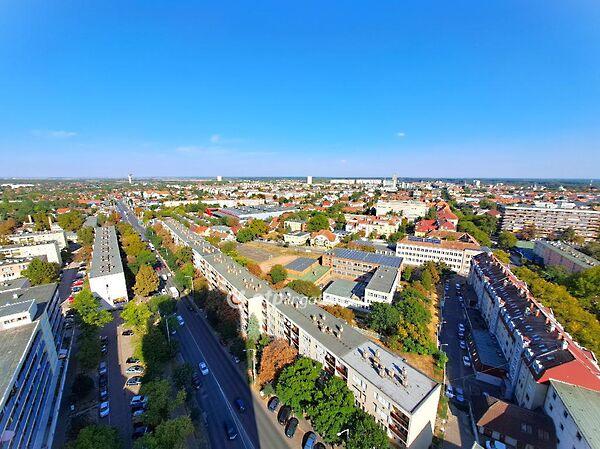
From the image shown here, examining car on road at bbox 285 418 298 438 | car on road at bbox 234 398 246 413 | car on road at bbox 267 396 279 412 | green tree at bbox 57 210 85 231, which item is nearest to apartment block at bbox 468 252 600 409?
car on road at bbox 285 418 298 438

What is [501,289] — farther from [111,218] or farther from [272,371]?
[111,218]

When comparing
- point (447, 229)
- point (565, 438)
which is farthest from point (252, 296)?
point (447, 229)

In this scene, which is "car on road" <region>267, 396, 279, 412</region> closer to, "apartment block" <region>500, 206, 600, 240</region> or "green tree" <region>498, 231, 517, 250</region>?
"green tree" <region>498, 231, 517, 250</region>

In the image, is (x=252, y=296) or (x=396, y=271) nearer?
(x=252, y=296)

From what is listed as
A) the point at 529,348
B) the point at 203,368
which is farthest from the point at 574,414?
the point at 203,368

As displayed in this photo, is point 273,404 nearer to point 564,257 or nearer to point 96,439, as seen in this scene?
Result: point 96,439

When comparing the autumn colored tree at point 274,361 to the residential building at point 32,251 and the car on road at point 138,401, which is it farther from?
the residential building at point 32,251
